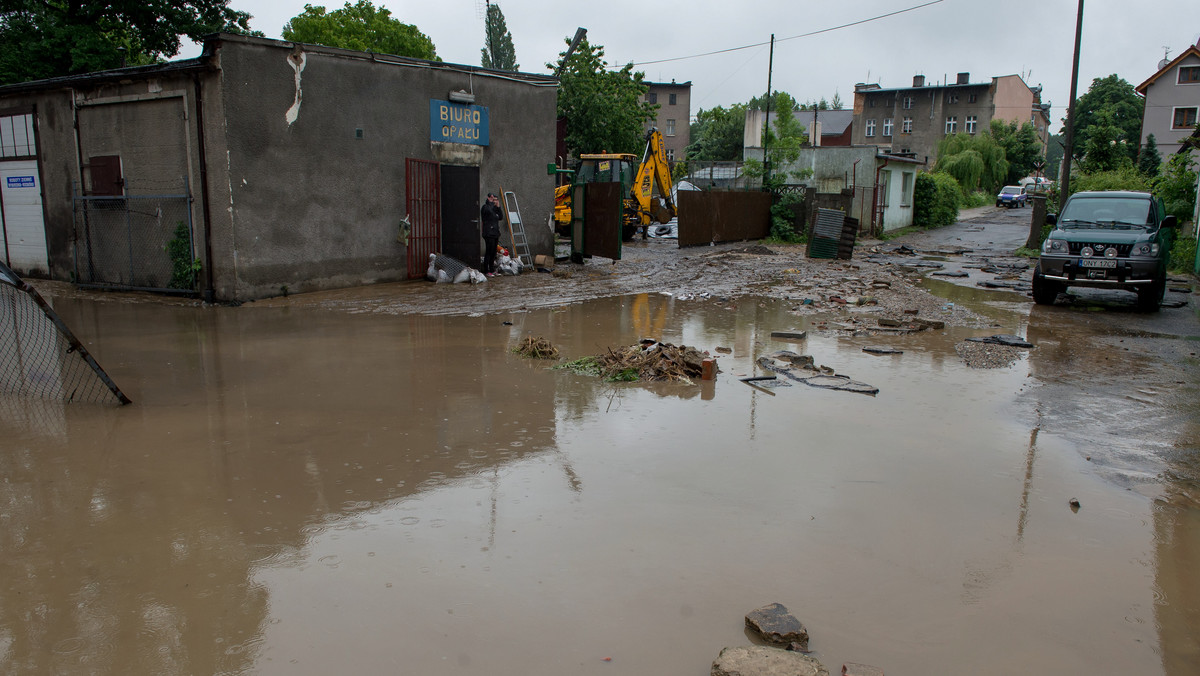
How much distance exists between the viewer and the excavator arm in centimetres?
2727

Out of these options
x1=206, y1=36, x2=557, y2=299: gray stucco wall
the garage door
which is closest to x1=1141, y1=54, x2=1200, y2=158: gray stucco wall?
x1=206, y1=36, x2=557, y2=299: gray stucco wall

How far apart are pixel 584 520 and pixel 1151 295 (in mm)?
12131

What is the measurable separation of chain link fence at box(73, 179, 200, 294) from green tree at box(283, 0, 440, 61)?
31194 millimetres

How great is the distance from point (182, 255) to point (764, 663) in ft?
43.3

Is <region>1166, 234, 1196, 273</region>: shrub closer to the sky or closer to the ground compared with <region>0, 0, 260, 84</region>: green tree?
closer to the ground

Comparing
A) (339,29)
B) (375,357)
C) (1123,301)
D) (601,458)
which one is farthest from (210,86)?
(339,29)

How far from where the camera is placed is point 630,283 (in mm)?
16219

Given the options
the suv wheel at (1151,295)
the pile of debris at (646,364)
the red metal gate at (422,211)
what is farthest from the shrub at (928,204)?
the pile of debris at (646,364)

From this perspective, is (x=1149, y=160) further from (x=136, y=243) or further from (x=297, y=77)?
(x=136, y=243)

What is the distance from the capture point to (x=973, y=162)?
4756cm

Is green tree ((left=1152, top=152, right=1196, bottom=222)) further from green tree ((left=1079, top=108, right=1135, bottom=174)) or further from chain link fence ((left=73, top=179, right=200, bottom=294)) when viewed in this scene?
chain link fence ((left=73, top=179, right=200, bottom=294))

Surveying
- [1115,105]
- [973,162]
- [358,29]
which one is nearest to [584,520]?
[358,29]

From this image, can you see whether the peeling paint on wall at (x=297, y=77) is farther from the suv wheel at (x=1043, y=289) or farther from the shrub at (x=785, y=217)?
the shrub at (x=785, y=217)

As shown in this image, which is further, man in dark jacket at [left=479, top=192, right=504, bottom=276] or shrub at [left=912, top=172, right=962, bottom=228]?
shrub at [left=912, top=172, right=962, bottom=228]
